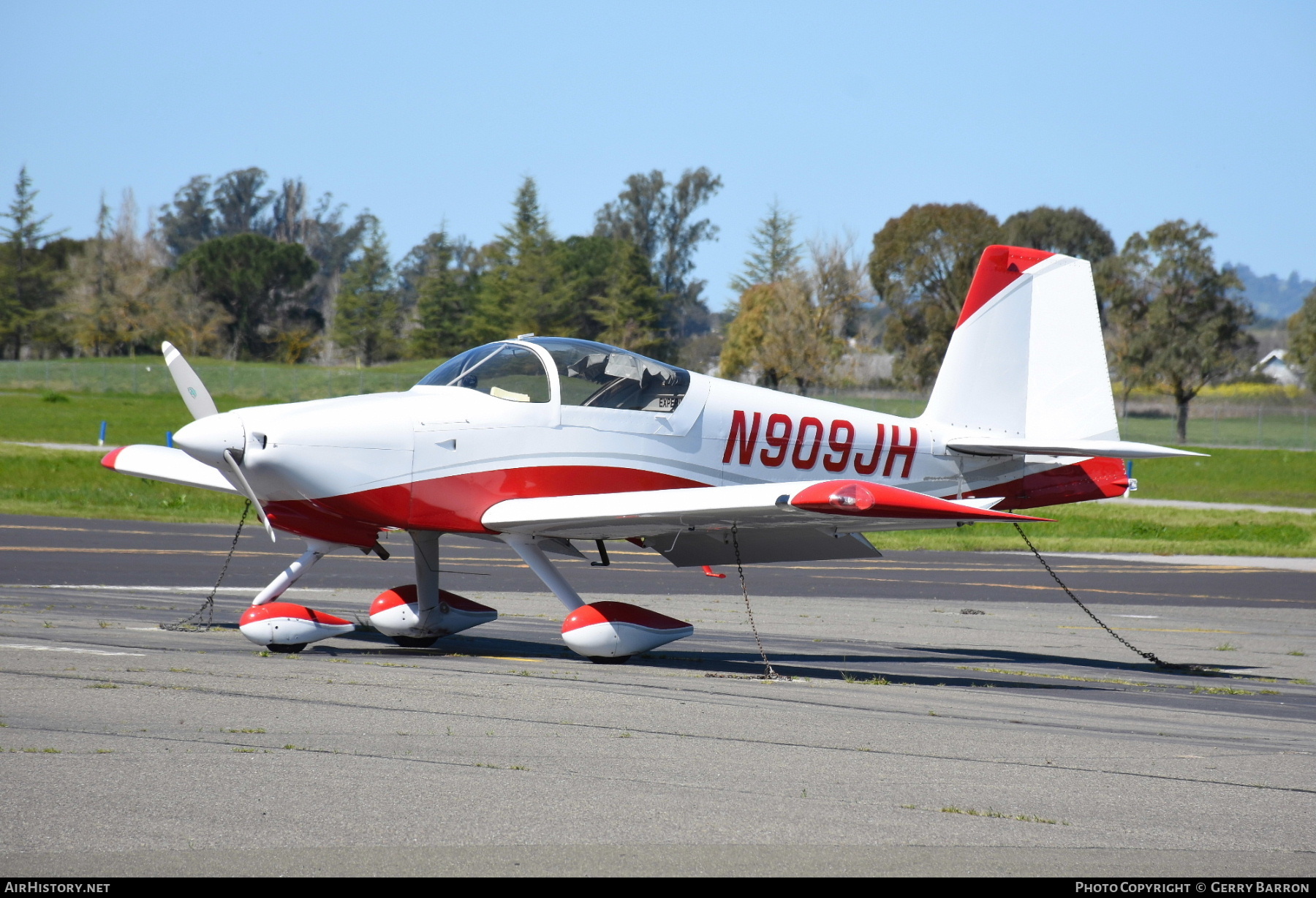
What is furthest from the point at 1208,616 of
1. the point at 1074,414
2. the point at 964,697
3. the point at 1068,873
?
the point at 1068,873

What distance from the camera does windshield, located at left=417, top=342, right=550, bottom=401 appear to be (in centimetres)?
990

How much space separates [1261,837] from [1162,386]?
257 ft

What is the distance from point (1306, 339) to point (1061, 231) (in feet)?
75.2

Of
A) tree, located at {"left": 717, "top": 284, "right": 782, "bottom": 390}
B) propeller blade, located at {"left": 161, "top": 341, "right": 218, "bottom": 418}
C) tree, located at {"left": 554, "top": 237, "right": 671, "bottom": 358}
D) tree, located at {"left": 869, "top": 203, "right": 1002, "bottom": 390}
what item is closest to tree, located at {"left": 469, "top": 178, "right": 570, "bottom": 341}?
tree, located at {"left": 554, "top": 237, "right": 671, "bottom": 358}

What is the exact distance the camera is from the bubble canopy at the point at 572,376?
9922 millimetres

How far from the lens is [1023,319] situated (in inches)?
488

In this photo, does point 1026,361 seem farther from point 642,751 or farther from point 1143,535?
point 1143,535

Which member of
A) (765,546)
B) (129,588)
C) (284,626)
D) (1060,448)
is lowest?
(129,588)

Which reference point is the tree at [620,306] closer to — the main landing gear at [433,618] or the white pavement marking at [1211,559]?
the white pavement marking at [1211,559]

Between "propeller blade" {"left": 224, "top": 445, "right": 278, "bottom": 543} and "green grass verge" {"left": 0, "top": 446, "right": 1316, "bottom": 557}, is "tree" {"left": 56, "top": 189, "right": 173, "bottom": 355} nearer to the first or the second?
"green grass verge" {"left": 0, "top": 446, "right": 1316, "bottom": 557}

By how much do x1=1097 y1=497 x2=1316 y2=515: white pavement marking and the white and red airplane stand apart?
73.2 feet

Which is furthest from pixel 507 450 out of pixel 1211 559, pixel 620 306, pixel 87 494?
pixel 620 306

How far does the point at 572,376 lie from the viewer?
10031mm

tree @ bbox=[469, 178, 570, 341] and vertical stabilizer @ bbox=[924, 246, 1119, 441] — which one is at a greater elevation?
tree @ bbox=[469, 178, 570, 341]
